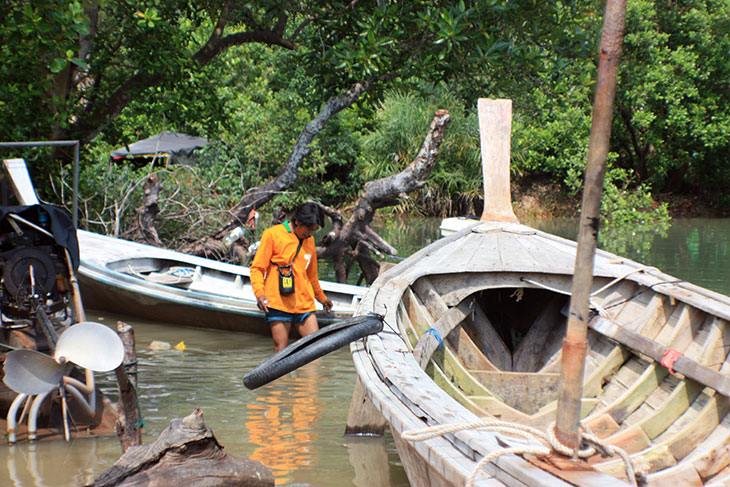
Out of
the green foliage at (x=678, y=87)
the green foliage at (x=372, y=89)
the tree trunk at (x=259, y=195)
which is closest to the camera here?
the green foliage at (x=372, y=89)

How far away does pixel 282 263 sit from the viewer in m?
5.60

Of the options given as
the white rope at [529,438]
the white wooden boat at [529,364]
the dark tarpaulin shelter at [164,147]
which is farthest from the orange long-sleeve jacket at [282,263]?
the dark tarpaulin shelter at [164,147]

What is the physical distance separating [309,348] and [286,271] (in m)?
2.52

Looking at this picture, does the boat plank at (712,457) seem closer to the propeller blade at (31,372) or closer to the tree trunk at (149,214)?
the propeller blade at (31,372)

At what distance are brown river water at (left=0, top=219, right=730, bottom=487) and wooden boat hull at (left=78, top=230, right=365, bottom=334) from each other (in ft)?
0.52

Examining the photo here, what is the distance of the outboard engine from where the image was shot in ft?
14.5

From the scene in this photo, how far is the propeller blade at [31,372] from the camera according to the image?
389cm

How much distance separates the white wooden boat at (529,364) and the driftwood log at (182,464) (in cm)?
69

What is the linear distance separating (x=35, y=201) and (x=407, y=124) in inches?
673

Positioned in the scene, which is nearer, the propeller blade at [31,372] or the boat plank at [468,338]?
the propeller blade at [31,372]

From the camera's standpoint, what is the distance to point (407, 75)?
350 inches

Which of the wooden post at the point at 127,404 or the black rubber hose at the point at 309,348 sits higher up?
the black rubber hose at the point at 309,348

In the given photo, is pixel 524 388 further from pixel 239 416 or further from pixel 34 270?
pixel 34 270

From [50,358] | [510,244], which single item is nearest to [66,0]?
[50,358]
